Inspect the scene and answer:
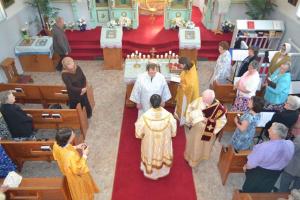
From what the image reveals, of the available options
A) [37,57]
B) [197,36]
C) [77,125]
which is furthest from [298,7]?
[37,57]

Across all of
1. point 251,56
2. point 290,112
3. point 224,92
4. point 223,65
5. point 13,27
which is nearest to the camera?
point 290,112

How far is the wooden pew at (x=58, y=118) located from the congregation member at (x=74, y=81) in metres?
0.33

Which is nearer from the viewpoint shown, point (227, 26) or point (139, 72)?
point (139, 72)

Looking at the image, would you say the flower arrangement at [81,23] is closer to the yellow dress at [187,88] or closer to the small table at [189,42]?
the small table at [189,42]

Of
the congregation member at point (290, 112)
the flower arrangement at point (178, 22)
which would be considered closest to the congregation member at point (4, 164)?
the congregation member at point (290, 112)

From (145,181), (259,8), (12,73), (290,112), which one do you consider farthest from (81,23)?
Result: (290,112)

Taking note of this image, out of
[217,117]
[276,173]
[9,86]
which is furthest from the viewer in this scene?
[9,86]

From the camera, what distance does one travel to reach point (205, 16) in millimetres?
9570

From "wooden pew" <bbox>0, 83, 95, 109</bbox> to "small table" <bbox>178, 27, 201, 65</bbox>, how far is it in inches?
129

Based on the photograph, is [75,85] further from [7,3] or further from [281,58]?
[281,58]

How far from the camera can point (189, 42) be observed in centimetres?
785

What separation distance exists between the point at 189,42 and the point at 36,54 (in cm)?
461

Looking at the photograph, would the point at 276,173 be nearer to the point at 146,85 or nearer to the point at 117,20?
the point at 146,85

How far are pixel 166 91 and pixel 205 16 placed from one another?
532 cm
